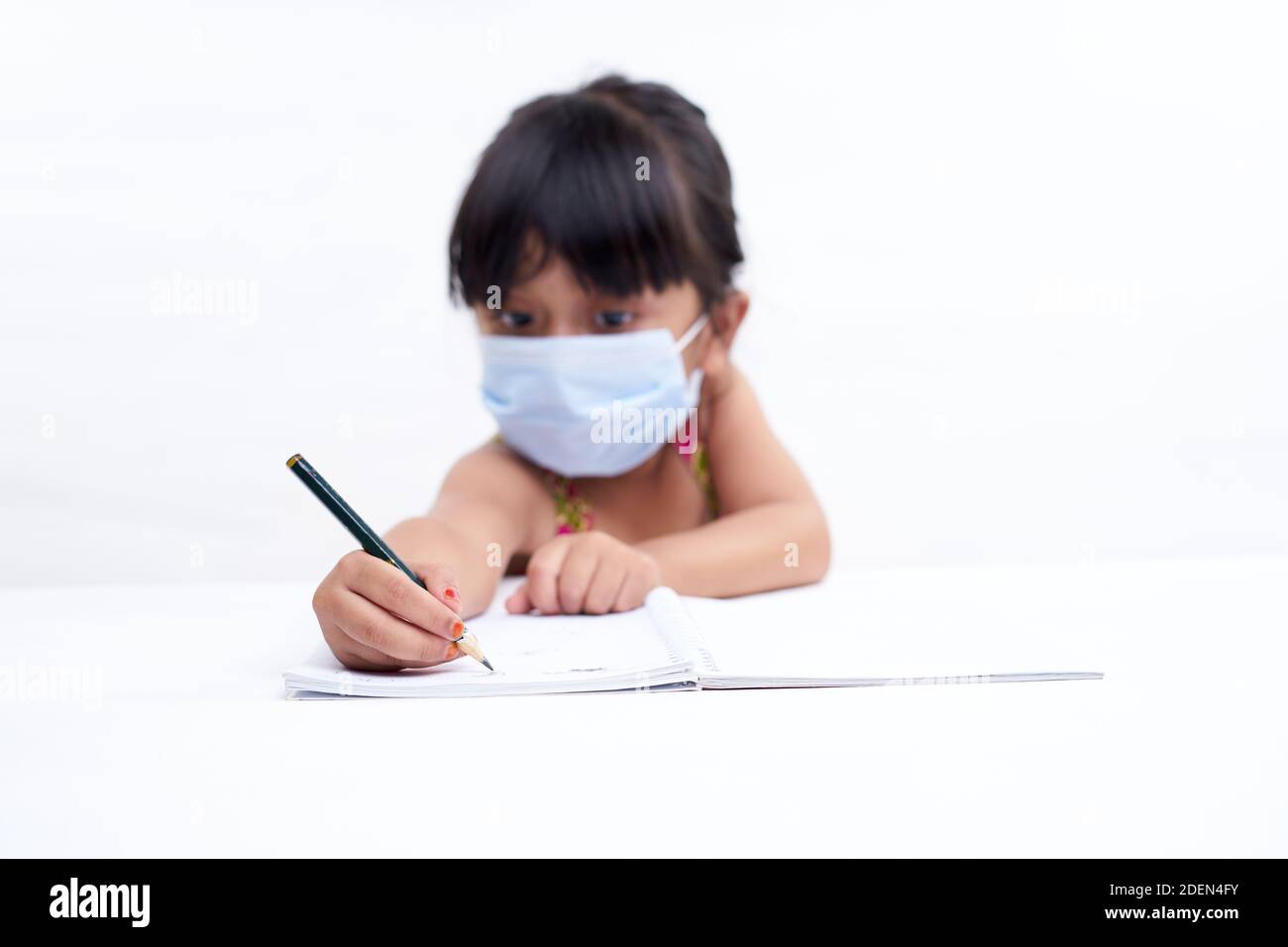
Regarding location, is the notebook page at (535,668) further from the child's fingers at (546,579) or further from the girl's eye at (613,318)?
the girl's eye at (613,318)

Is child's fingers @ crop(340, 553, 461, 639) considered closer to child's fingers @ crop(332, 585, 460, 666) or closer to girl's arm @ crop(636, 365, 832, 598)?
child's fingers @ crop(332, 585, 460, 666)

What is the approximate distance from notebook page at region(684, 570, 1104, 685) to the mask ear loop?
0.36 metres

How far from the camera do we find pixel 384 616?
916 mm

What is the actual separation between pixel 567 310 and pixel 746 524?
357 mm

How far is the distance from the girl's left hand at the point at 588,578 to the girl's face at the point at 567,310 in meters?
0.34

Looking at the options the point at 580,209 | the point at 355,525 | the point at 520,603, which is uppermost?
the point at 580,209

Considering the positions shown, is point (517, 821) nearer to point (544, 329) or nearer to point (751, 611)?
point (751, 611)

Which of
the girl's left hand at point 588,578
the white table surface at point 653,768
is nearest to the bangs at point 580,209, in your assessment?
the girl's left hand at point 588,578

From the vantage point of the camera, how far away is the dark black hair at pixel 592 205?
4.86 feet

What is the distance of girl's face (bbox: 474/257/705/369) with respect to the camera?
1.47 m

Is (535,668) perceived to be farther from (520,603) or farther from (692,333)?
(692,333)

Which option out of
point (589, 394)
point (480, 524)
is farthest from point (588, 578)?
point (589, 394)

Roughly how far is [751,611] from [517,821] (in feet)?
2.04

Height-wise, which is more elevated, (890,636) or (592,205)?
(592,205)
